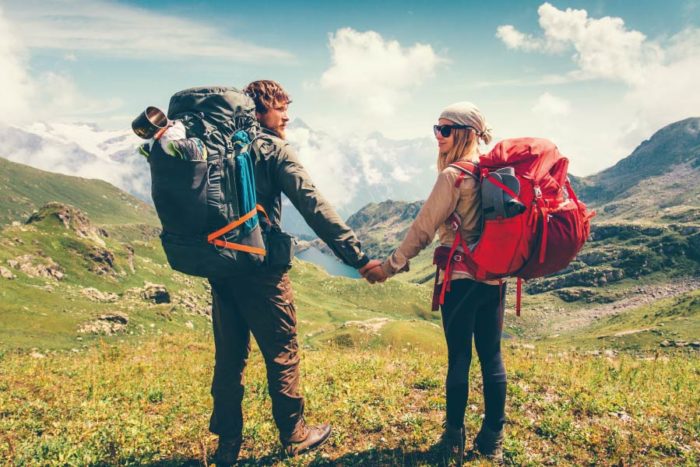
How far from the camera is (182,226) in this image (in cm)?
486

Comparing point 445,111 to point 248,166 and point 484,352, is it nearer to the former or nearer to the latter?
point 248,166

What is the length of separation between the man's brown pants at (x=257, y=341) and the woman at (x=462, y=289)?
60.0 inches

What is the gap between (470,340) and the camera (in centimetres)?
559

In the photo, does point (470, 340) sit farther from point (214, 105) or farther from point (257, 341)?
point (214, 105)

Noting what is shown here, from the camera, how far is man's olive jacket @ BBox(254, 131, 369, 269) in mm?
5312

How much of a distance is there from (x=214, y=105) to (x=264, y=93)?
85cm

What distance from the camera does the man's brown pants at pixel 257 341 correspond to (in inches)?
215

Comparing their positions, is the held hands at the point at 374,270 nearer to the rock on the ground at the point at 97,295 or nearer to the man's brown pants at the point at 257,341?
the man's brown pants at the point at 257,341

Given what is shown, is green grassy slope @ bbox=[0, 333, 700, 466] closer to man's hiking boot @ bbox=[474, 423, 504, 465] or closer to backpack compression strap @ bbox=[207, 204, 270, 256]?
man's hiking boot @ bbox=[474, 423, 504, 465]

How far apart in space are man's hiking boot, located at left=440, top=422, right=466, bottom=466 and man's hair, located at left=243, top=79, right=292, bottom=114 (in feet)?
16.4

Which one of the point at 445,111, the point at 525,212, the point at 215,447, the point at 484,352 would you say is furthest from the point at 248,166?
the point at 215,447

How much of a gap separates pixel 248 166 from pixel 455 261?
283 centimetres

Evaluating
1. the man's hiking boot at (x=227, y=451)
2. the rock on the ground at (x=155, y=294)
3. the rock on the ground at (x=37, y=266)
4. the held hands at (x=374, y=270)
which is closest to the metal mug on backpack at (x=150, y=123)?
the held hands at (x=374, y=270)

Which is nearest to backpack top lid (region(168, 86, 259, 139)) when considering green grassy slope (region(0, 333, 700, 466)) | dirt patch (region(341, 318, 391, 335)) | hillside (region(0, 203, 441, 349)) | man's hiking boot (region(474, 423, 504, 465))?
green grassy slope (region(0, 333, 700, 466))
